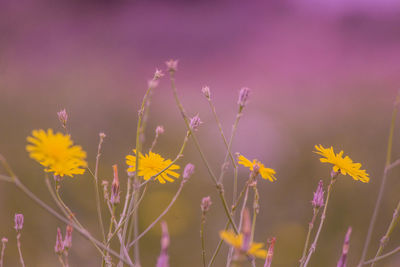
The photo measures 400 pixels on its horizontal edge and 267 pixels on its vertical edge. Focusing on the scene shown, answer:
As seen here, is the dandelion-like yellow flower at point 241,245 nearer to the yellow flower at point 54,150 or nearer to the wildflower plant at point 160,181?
the wildflower plant at point 160,181

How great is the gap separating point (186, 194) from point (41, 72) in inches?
52.8

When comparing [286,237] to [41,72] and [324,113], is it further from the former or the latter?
[41,72]

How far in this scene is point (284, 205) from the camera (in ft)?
7.29

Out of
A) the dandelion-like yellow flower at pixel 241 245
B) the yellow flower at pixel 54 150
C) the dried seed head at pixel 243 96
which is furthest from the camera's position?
the dried seed head at pixel 243 96

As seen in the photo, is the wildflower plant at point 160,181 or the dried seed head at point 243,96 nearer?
the wildflower plant at point 160,181

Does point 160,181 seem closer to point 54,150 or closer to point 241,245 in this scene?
point 54,150

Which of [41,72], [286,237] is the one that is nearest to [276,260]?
[286,237]

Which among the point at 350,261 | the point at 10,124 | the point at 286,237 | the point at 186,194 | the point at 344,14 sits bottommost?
the point at 350,261

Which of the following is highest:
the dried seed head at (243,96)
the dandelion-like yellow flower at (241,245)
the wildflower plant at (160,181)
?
the dried seed head at (243,96)

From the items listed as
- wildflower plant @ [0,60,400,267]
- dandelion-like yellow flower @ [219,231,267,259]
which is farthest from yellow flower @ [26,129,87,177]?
dandelion-like yellow flower @ [219,231,267,259]

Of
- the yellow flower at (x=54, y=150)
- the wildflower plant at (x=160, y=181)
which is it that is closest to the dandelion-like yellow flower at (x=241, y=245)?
the wildflower plant at (x=160, y=181)

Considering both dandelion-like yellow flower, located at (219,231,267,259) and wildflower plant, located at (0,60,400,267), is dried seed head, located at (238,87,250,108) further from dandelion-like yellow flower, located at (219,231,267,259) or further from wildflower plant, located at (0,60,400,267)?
dandelion-like yellow flower, located at (219,231,267,259)

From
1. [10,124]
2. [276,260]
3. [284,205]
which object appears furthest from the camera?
[10,124]

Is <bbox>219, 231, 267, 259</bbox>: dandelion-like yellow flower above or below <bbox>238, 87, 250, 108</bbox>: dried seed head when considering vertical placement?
below
